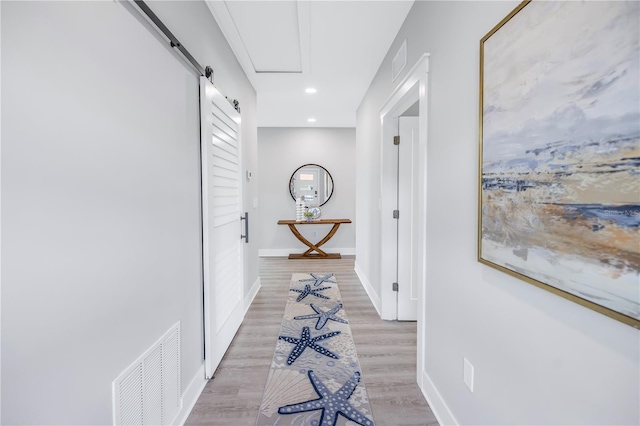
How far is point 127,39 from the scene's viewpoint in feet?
3.80

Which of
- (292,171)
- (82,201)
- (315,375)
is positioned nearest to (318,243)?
(292,171)

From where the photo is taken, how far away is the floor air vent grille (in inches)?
44.2

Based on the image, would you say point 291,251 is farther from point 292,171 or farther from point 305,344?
point 305,344

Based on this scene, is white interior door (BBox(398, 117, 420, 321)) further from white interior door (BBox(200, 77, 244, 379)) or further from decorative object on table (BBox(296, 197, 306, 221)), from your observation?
decorative object on table (BBox(296, 197, 306, 221))

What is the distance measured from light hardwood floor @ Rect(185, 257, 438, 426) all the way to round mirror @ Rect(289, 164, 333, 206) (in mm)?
2689

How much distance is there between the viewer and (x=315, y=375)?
2.05m

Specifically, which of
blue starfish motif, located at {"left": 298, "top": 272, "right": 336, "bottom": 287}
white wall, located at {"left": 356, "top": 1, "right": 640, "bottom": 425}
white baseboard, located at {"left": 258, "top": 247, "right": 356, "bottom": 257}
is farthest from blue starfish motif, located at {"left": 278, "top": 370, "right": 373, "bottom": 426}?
white baseboard, located at {"left": 258, "top": 247, "right": 356, "bottom": 257}

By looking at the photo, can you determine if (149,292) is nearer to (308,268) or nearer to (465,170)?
(465,170)

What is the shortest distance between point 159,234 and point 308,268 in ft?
12.1

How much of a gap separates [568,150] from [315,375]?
190 cm

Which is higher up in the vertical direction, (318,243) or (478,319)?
(478,319)

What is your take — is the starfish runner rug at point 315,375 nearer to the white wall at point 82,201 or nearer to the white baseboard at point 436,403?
the white baseboard at point 436,403

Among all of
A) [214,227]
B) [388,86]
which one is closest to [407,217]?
[388,86]

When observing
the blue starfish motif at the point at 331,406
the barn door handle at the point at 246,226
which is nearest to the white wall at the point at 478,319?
the blue starfish motif at the point at 331,406
